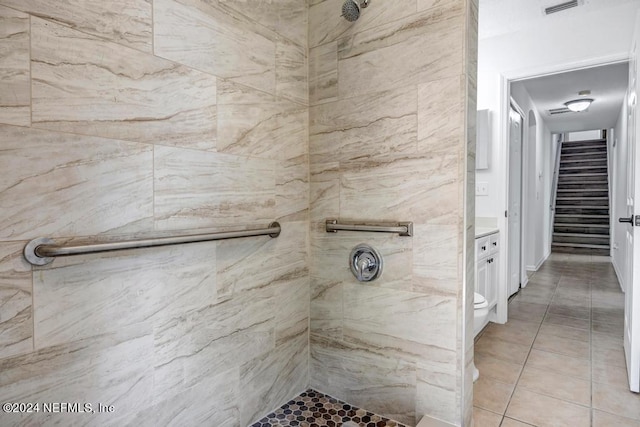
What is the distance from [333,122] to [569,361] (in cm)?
216

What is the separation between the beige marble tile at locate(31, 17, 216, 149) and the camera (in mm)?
919

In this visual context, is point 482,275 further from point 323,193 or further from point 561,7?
point 561,7

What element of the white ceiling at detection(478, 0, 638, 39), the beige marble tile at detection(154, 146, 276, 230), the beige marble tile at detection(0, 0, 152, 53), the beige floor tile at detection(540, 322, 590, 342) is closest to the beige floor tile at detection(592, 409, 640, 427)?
the beige floor tile at detection(540, 322, 590, 342)

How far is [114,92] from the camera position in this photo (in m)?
1.04

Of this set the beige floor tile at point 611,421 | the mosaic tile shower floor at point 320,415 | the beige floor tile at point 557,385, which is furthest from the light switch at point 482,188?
the mosaic tile shower floor at point 320,415

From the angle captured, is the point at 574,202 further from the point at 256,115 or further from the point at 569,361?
the point at 256,115

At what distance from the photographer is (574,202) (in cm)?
809

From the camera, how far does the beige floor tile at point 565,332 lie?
273 cm

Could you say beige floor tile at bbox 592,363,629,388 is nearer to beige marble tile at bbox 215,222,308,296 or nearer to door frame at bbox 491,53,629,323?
door frame at bbox 491,53,629,323

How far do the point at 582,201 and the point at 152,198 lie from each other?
933 centimetres

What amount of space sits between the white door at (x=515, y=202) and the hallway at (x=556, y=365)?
0.26 m

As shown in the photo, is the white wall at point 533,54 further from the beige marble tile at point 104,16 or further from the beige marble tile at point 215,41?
the beige marble tile at point 104,16

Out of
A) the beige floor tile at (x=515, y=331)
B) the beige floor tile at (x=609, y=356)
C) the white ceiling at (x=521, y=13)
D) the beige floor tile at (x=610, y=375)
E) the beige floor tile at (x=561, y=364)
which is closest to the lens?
the beige floor tile at (x=610, y=375)

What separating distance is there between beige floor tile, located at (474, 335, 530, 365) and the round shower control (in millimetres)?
1427
